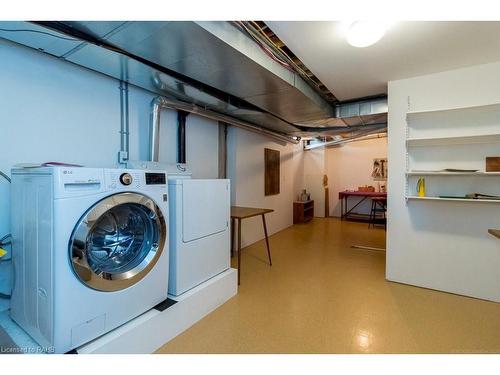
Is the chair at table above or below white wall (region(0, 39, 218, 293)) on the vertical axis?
below

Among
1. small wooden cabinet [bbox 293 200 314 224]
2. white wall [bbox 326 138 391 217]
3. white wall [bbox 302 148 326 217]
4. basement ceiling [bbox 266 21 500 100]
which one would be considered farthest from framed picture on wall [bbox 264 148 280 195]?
white wall [bbox 326 138 391 217]

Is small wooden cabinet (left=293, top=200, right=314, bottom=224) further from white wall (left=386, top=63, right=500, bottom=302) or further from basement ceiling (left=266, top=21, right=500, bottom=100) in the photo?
basement ceiling (left=266, top=21, right=500, bottom=100)

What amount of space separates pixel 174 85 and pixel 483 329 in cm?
333

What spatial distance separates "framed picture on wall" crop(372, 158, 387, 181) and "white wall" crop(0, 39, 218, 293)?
6073 mm

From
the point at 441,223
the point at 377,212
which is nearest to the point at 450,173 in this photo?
the point at 441,223

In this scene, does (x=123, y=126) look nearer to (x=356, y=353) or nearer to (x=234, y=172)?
(x=234, y=172)

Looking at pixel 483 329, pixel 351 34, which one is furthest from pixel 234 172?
pixel 483 329

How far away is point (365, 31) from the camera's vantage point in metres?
1.59

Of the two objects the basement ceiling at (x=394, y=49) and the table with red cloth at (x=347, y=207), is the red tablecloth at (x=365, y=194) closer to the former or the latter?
the table with red cloth at (x=347, y=207)

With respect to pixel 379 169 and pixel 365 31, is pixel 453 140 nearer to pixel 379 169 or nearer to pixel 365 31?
pixel 365 31

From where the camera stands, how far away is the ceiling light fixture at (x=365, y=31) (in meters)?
1.57

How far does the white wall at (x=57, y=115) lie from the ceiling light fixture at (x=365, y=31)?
2035 millimetres

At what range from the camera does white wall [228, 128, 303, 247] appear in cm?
391

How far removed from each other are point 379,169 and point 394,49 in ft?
16.9
